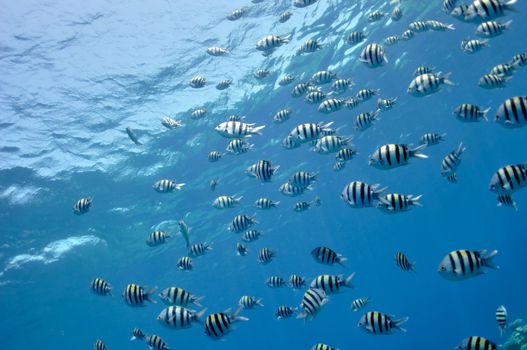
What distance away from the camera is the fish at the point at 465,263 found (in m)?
5.45

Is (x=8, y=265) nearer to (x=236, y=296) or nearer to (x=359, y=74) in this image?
(x=359, y=74)

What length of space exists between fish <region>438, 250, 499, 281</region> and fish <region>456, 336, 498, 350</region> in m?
0.82

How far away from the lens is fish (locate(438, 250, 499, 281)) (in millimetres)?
5449

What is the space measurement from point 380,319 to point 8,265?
95.9 feet

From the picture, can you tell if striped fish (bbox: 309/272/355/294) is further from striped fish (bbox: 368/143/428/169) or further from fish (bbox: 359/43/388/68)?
fish (bbox: 359/43/388/68)

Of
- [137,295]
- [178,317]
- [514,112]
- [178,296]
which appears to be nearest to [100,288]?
[137,295]

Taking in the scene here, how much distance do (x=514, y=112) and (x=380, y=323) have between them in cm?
403

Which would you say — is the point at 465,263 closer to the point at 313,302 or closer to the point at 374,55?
the point at 313,302

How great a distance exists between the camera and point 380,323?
6.35 meters

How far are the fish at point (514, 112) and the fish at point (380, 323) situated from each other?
368cm

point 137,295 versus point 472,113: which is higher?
point 472,113

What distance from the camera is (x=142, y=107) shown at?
798 inches

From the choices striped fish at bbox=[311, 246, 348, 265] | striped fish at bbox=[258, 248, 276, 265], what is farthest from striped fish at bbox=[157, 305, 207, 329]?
striped fish at bbox=[258, 248, 276, 265]

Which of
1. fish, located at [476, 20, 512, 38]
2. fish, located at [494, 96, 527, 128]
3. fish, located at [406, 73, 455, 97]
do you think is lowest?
fish, located at [406, 73, 455, 97]
